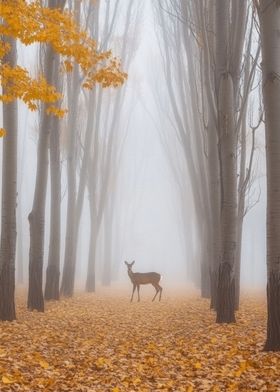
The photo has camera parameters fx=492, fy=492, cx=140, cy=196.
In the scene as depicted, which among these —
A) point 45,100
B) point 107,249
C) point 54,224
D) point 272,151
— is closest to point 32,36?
point 45,100

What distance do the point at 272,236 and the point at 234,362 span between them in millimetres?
1846

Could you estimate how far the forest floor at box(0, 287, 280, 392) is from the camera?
584cm

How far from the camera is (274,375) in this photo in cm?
590

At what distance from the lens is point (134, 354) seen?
7406 millimetres

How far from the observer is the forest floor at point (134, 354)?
5844 millimetres

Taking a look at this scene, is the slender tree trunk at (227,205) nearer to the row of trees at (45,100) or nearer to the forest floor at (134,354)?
the forest floor at (134,354)

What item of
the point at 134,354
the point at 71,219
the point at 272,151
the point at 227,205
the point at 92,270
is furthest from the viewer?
the point at 92,270

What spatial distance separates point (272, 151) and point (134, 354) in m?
3.67

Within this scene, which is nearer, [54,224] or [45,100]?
[45,100]

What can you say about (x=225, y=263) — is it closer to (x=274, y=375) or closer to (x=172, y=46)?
(x=274, y=375)

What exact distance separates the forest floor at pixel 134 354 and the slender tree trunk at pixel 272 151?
0.63 meters

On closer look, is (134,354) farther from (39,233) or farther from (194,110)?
(194,110)

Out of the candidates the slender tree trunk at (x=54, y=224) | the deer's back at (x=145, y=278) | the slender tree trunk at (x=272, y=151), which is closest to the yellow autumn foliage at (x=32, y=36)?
the slender tree trunk at (x=272, y=151)

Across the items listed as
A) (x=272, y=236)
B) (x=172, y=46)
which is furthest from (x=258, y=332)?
(x=172, y=46)
